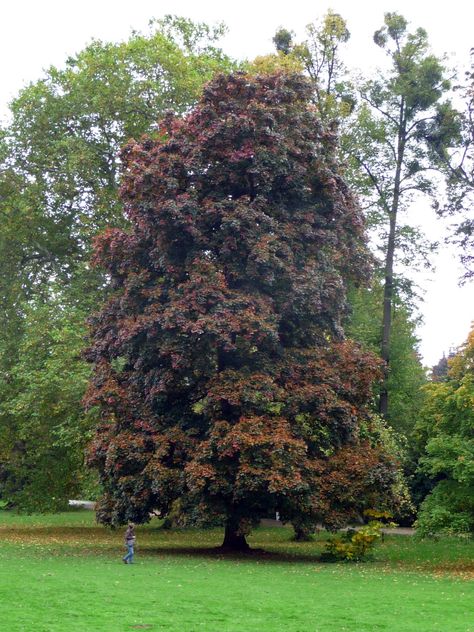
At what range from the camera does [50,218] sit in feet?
134

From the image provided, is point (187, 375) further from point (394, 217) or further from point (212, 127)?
point (394, 217)

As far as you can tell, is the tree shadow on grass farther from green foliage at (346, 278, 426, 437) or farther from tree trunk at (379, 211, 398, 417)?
green foliage at (346, 278, 426, 437)

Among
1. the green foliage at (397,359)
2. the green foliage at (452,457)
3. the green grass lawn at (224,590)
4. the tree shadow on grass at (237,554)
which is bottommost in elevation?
the green grass lawn at (224,590)

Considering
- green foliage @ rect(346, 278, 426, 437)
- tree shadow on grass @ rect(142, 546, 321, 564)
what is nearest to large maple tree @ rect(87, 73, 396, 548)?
tree shadow on grass @ rect(142, 546, 321, 564)

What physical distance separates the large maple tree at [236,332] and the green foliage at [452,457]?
1458 mm

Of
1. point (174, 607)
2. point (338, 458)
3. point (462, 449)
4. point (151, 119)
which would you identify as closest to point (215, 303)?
point (338, 458)

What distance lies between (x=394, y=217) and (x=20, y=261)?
18.1m

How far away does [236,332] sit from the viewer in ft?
86.4

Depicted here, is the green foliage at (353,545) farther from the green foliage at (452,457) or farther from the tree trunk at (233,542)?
the tree trunk at (233,542)

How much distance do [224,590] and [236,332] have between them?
897 centimetres

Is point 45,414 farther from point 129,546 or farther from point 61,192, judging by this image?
point 129,546

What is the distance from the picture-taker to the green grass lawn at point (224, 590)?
49.7 ft

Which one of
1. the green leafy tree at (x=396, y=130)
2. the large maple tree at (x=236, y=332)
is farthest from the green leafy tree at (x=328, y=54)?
the large maple tree at (x=236, y=332)

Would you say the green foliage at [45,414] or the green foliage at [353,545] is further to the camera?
the green foliage at [45,414]
